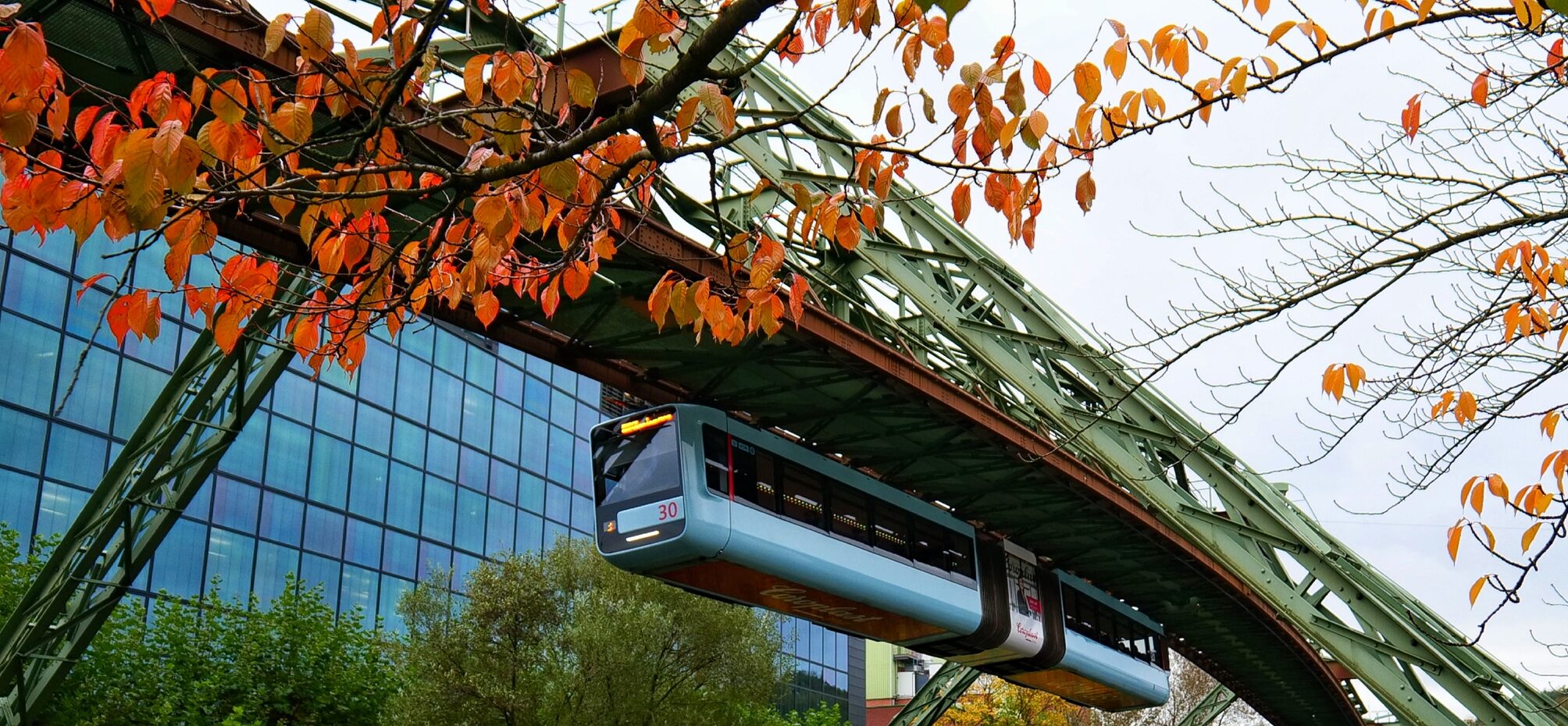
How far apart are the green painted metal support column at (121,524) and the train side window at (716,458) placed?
525 centimetres

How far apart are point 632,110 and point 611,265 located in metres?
9.55

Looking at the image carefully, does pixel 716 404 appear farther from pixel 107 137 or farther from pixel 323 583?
pixel 323 583

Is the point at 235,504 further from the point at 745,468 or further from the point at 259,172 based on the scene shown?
the point at 259,172

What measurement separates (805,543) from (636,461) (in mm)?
2623

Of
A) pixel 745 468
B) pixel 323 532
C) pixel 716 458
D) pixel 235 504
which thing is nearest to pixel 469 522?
pixel 323 532

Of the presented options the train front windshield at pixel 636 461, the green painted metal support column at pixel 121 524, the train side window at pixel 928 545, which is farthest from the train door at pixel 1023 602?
the green painted metal support column at pixel 121 524

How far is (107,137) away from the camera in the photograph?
5.92 metres

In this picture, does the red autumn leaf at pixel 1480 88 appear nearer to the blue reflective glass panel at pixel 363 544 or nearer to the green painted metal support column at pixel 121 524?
the green painted metal support column at pixel 121 524

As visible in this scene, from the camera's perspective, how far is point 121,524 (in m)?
16.4

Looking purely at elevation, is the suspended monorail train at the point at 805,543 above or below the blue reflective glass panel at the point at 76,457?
below

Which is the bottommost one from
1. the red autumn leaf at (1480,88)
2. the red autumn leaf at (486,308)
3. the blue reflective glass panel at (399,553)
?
the red autumn leaf at (486,308)

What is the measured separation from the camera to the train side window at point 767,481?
18938mm

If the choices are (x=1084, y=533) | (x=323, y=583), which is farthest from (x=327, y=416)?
(x=1084, y=533)

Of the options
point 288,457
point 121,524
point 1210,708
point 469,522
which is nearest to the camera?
point 121,524
